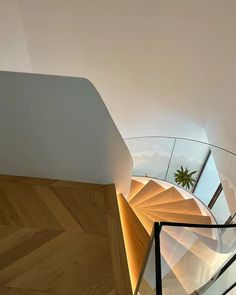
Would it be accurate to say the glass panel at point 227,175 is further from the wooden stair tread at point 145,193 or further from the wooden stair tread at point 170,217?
the wooden stair tread at point 145,193

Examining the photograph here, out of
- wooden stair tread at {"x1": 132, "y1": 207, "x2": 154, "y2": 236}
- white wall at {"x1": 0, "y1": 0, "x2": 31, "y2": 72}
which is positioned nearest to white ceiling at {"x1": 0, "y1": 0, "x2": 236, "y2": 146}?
white wall at {"x1": 0, "y1": 0, "x2": 31, "y2": 72}

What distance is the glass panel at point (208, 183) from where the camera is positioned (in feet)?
16.4

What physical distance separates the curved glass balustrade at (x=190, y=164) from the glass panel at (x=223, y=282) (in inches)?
82.1

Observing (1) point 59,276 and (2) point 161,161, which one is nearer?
(1) point 59,276

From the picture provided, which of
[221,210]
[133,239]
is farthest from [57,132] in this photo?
[221,210]

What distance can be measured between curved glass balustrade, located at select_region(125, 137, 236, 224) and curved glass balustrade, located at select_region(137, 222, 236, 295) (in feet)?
7.20

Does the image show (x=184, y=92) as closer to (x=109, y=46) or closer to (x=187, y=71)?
(x=187, y=71)

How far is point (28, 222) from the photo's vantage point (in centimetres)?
181

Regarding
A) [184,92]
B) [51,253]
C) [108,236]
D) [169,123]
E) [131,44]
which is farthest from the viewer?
[169,123]

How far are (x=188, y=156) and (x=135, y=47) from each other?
2431mm

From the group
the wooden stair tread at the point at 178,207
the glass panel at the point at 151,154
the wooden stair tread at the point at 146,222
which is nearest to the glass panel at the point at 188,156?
the glass panel at the point at 151,154

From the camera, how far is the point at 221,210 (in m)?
4.73

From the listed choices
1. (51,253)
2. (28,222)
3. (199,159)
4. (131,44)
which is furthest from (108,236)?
(199,159)

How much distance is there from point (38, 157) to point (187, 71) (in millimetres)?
2793
